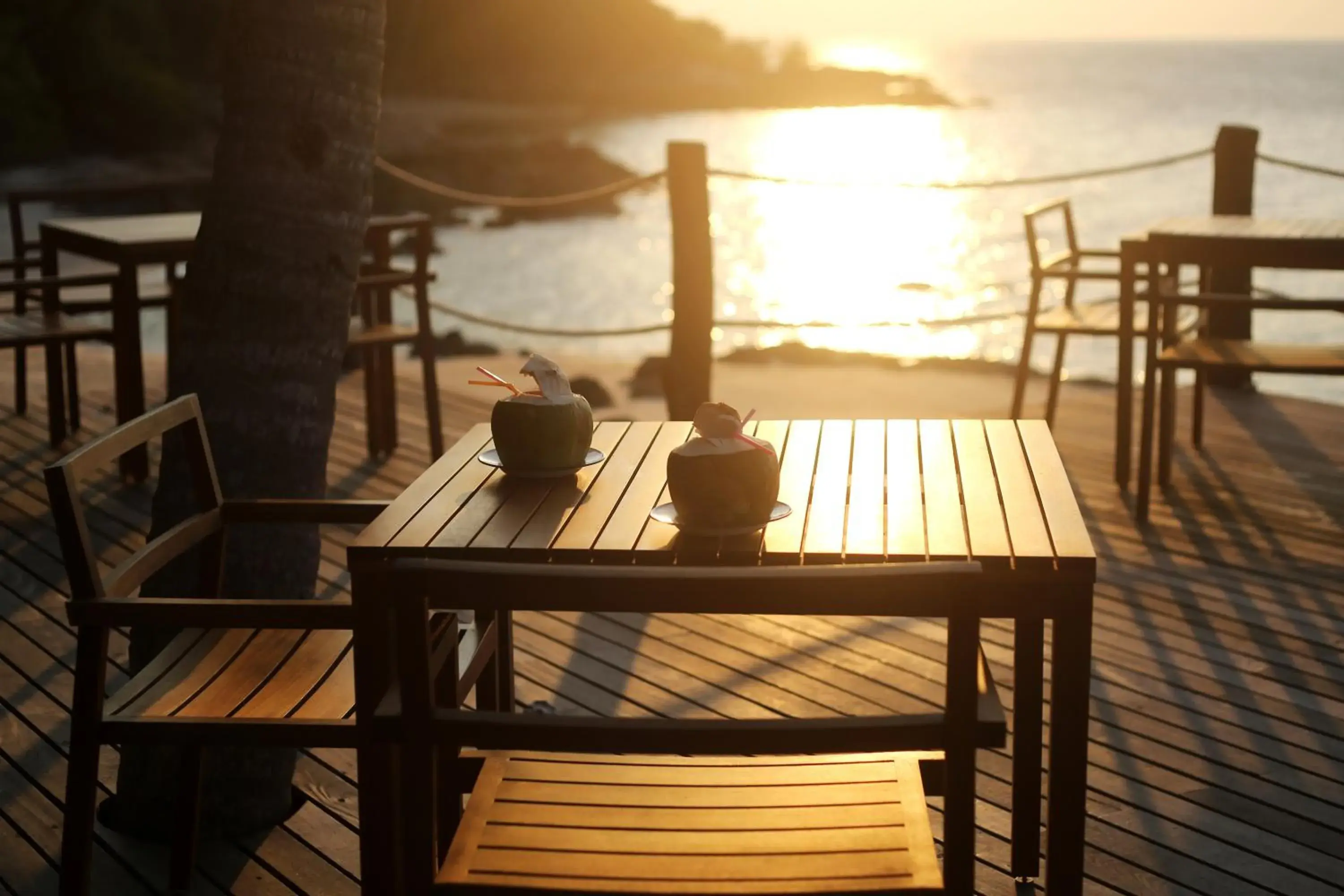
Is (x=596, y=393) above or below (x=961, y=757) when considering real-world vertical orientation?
below

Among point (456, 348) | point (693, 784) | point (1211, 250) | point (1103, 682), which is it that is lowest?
point (456, 348)

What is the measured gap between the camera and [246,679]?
2100 mm

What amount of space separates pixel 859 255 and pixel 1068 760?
90.2ft

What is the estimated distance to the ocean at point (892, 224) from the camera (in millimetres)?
18844

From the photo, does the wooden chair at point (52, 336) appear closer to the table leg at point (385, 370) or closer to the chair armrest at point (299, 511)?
the table leg at point (385, 370)

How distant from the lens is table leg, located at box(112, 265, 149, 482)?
4.40 m

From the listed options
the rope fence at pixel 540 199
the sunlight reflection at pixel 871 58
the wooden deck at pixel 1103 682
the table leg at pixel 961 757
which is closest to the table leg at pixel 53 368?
the wooden deck at pixel 1103 682

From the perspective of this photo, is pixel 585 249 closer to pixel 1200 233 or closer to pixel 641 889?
pixel 1200 233

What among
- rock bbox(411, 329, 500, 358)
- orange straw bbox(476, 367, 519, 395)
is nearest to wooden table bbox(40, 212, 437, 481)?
orange straw bbox(476, 367, 519, 395)

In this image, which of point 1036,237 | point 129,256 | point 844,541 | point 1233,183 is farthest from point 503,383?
point 1233,183

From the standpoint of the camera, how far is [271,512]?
227 centimetres

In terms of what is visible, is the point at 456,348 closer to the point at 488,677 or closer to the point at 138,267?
the point at 138,267

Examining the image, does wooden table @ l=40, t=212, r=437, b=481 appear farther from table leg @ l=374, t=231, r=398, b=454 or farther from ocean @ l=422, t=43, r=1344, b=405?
ocean @ l=422, t=43, r=1344, b=405

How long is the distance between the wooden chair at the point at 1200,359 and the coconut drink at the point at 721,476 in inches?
101
